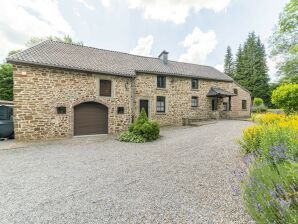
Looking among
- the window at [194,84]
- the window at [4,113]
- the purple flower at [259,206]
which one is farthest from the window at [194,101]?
the window at [4,113]

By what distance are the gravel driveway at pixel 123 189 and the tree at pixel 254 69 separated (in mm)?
30482

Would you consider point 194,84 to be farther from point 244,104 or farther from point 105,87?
point 244,104

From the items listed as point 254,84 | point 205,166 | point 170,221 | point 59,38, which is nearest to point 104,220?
point 170,221

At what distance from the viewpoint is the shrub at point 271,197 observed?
1608 millimetres

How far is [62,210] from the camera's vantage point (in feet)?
8.80

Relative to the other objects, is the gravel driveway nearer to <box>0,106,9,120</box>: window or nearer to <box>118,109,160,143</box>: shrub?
<box>118,109,160,143</box>: shrub

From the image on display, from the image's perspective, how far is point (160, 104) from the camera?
14.0 meters

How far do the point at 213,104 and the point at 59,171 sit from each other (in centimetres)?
1619

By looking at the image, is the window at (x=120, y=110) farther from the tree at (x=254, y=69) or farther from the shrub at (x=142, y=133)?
the tree at (x=254, y=69)

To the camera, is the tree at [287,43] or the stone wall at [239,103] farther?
the stone wall at [239,103]

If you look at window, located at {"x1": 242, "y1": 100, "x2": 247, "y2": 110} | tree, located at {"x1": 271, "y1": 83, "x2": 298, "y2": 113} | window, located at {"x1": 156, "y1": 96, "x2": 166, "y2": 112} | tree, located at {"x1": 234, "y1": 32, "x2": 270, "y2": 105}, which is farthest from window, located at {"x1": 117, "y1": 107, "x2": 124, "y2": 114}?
tree, located at {"x1": 234, "y1": 32, "x2": 270, "y2": 105}

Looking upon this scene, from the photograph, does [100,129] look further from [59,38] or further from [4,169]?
[59,38]

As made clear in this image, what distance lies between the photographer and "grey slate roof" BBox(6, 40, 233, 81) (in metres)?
9.27

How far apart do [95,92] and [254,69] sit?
32.2 metres
